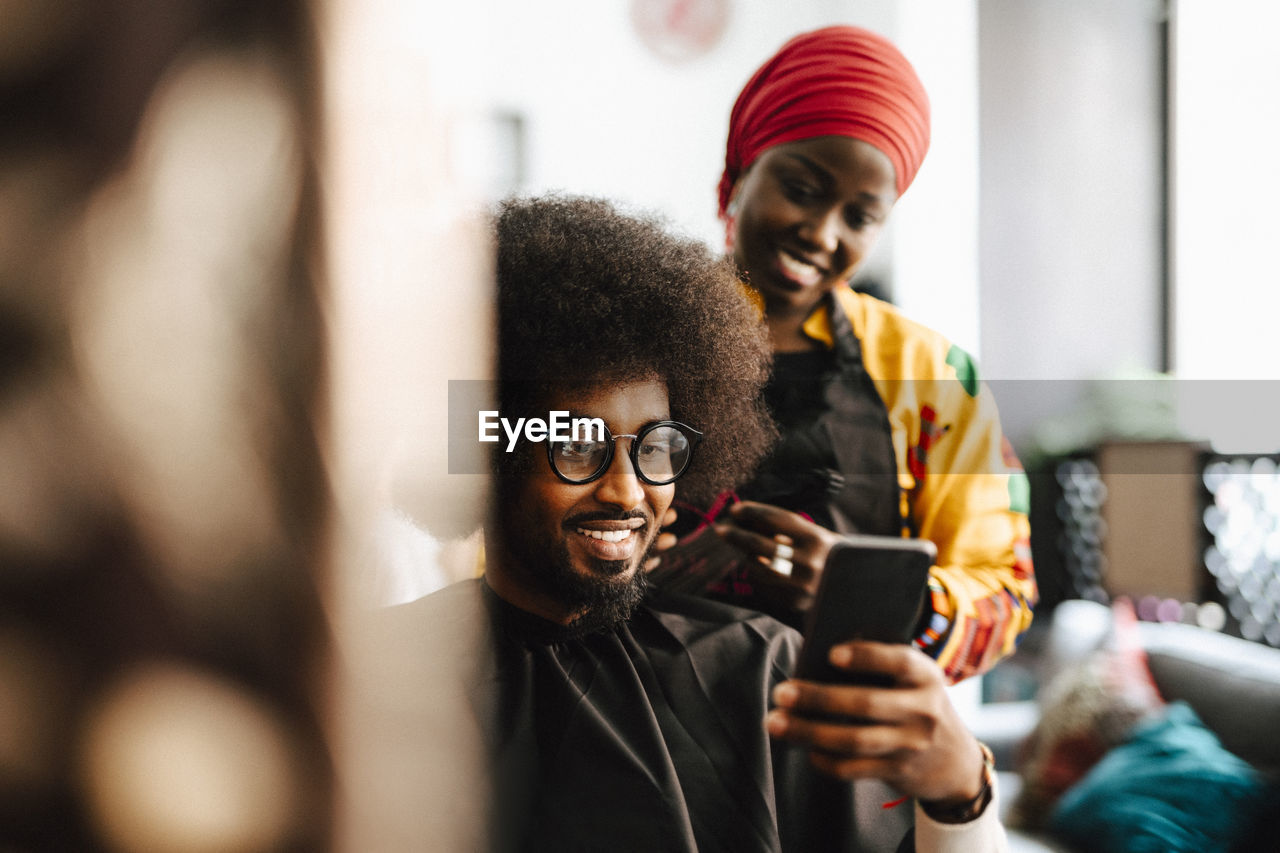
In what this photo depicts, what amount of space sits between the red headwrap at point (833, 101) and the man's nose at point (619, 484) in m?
0.26

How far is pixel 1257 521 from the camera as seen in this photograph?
0.87m

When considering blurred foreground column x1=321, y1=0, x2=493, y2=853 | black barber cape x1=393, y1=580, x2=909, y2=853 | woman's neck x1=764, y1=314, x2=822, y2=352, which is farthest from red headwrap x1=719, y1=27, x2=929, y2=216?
black barber cape x1=393, y1=580, x2=909, y2=853

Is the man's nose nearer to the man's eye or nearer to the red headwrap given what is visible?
the man's eye

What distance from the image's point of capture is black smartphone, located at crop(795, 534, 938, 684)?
69 centimetres

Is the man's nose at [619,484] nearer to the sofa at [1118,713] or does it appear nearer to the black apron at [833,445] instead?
the black apron at [833,445]

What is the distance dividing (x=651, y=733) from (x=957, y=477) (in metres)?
0.39

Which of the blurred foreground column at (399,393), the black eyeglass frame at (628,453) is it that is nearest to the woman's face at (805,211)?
the black eyeglass frame at (628,453)

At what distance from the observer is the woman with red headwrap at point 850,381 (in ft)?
2.40

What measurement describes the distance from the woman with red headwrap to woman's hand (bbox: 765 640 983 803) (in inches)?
2.0

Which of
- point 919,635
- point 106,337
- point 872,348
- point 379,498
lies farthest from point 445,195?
point 919,635

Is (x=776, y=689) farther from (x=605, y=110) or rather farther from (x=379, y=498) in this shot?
(x=605, y=110)

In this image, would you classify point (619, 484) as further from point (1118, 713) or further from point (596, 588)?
point (1118, 713)

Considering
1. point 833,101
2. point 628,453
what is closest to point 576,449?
point 628,453

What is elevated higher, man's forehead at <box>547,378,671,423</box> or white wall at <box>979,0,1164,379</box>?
white wall at <box>979,0,1164,379</box>
